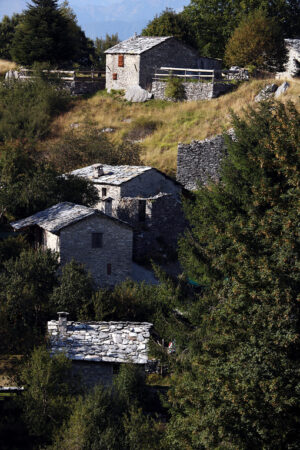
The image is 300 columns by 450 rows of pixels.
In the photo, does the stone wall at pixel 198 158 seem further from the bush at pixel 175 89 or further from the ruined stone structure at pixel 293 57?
the ruined stone structure at pixel 293 57

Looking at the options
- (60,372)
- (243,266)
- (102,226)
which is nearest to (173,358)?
(60,372)

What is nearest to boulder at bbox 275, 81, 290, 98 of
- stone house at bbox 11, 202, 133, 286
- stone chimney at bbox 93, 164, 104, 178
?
stone chimney at bbox 93, 164, 104, 178

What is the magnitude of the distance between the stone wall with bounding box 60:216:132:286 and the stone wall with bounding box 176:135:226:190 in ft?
35.5

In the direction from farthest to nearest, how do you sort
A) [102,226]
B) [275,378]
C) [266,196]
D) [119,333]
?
[102,226], [119,333], [266,196], [275,378]

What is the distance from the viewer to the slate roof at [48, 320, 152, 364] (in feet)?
68.4

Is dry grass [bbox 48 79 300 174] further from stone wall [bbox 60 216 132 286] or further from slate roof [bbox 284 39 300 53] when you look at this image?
stone wall [bbox 60 216 132 286]

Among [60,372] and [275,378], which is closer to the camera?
[275,378]

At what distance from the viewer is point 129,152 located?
40.9 metres

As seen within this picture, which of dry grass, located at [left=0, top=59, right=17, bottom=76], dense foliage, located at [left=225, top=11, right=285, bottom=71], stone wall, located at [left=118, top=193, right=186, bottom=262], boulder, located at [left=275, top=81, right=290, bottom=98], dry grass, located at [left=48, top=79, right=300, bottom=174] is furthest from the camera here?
dry grass, located at [left=0, top=59, right=17, bottom=76]

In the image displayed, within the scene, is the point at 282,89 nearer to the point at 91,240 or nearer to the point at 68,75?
the point at 68,75

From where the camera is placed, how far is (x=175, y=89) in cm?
4903

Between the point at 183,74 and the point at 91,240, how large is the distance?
25.5 meters

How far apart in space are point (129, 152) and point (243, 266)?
26.0 metres

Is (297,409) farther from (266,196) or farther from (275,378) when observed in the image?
(266,196)
